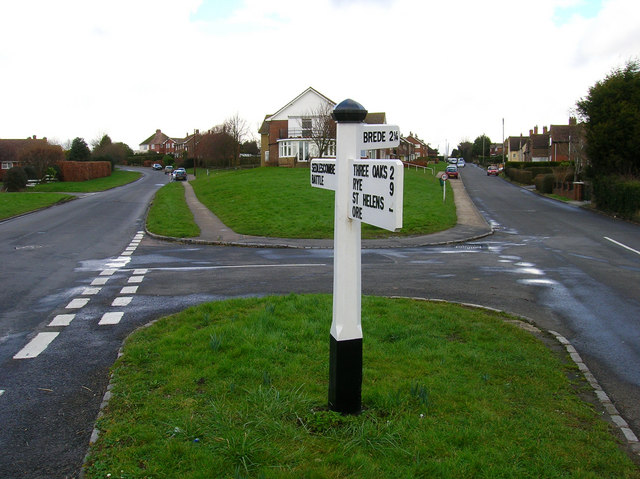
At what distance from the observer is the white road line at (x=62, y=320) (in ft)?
28.6

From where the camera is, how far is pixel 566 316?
9.50 metres

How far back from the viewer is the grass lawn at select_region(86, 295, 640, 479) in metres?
4.15

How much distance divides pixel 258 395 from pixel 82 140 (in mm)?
84656

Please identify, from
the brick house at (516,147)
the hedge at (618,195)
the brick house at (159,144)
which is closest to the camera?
the hedge at (618,195)

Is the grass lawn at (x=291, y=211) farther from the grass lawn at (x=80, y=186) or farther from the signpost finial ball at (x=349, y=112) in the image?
the grass lawn at (x=80, y=186)

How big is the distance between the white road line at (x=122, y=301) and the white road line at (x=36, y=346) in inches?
74.7

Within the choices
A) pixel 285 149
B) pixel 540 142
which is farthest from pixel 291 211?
pixel 540 142

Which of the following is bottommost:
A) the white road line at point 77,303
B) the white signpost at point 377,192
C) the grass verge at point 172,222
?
the white road line at point 77,303

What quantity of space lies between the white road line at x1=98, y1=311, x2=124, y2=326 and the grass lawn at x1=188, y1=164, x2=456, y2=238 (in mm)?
11732

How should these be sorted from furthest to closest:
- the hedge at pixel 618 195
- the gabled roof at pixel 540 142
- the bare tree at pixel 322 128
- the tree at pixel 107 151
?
the gabled roof at pixel 540 142, the tree at pixel 107 151, the bare tree at pixel 322 128, the hedge at pixel 618 195

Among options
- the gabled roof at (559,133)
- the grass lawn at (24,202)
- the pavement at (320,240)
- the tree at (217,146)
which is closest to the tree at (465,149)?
the gabled roof at (559,133)

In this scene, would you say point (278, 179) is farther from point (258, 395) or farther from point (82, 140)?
point (82, 140)

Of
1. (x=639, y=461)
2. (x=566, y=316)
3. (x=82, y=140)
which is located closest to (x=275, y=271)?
(x=566, y=316)

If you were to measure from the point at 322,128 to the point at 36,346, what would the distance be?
190 ft
